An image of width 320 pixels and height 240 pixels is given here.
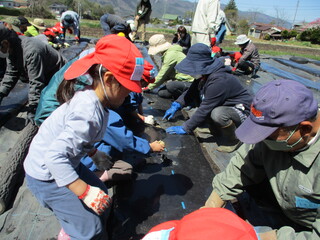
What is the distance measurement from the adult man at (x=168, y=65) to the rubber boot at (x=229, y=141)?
136cm

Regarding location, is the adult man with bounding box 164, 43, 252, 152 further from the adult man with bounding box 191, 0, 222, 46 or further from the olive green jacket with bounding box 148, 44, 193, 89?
the adult man with bounding box 191, 0, 222, 46

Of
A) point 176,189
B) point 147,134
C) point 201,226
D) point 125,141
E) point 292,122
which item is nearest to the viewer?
point 201,226

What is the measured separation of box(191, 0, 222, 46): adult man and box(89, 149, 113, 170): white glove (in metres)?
4.03

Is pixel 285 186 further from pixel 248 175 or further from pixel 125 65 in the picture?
pixel 125 65

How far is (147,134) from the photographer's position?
272 cm

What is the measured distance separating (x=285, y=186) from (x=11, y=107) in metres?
3.59

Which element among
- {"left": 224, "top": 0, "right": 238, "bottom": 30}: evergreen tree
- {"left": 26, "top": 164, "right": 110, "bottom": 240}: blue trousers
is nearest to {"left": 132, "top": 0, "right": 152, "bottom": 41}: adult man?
{"left": 26, "top": 164, "right": 110, "bottom": 240}: blue trousers

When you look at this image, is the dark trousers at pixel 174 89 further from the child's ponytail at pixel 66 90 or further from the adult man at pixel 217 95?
the child's ponytail at pixel 66 90

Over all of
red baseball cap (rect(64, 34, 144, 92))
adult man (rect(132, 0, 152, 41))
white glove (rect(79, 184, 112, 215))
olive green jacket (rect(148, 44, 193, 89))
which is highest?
adult man (rect(132, 0, 152, 41))

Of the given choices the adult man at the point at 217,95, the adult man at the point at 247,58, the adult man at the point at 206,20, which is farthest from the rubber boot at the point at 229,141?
the adult man at the point at 247,58

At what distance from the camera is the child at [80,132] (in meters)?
1.10

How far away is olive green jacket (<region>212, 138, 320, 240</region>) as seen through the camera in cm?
114

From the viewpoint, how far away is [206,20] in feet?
16.1

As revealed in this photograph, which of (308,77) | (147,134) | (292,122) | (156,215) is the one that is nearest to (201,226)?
(292,122)
